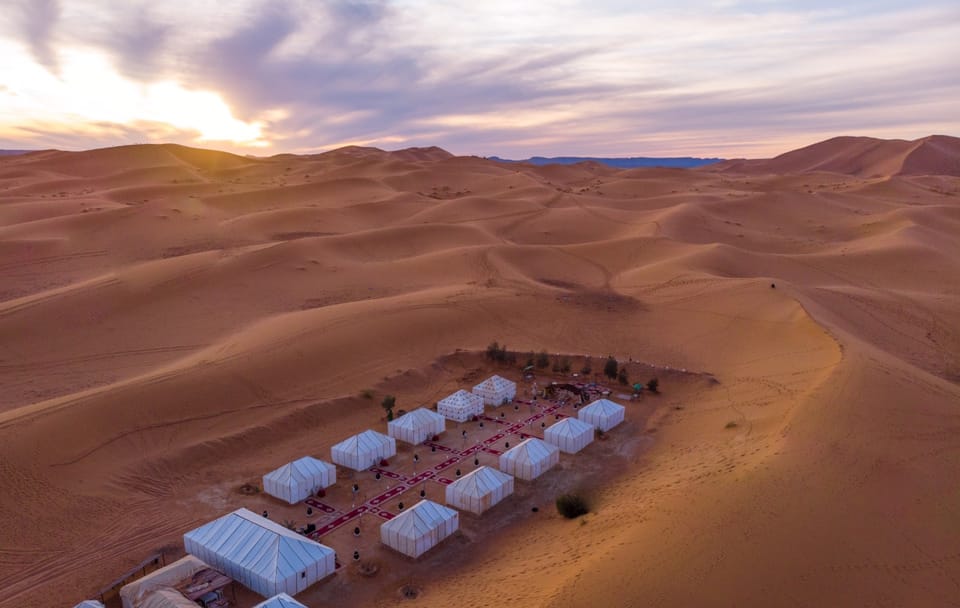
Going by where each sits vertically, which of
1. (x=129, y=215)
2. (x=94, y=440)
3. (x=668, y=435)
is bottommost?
(x=668, y=435)

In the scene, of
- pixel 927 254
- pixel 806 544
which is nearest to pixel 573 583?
pixel 806 544

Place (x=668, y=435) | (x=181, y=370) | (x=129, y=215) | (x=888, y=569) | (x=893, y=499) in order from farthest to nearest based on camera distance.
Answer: (x=129, y=215), (x=181, y=370), (x=668, y=435), (x=893, y=499), (x=888, y=569)

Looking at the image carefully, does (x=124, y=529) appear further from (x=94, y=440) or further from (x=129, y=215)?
(x=129, y=215)

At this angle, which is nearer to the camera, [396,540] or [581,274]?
[396,540]

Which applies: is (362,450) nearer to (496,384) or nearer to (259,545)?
(259,545)

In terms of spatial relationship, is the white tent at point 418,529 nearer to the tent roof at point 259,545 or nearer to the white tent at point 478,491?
the white tent at point 478,491

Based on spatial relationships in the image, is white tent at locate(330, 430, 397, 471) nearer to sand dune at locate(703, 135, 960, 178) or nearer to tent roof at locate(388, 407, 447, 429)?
tent roof at locate(388, 407, 447, 429)

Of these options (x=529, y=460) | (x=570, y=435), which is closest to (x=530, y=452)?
(x=529, y=460)

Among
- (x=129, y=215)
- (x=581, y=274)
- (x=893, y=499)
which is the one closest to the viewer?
(x=893, y=499)
